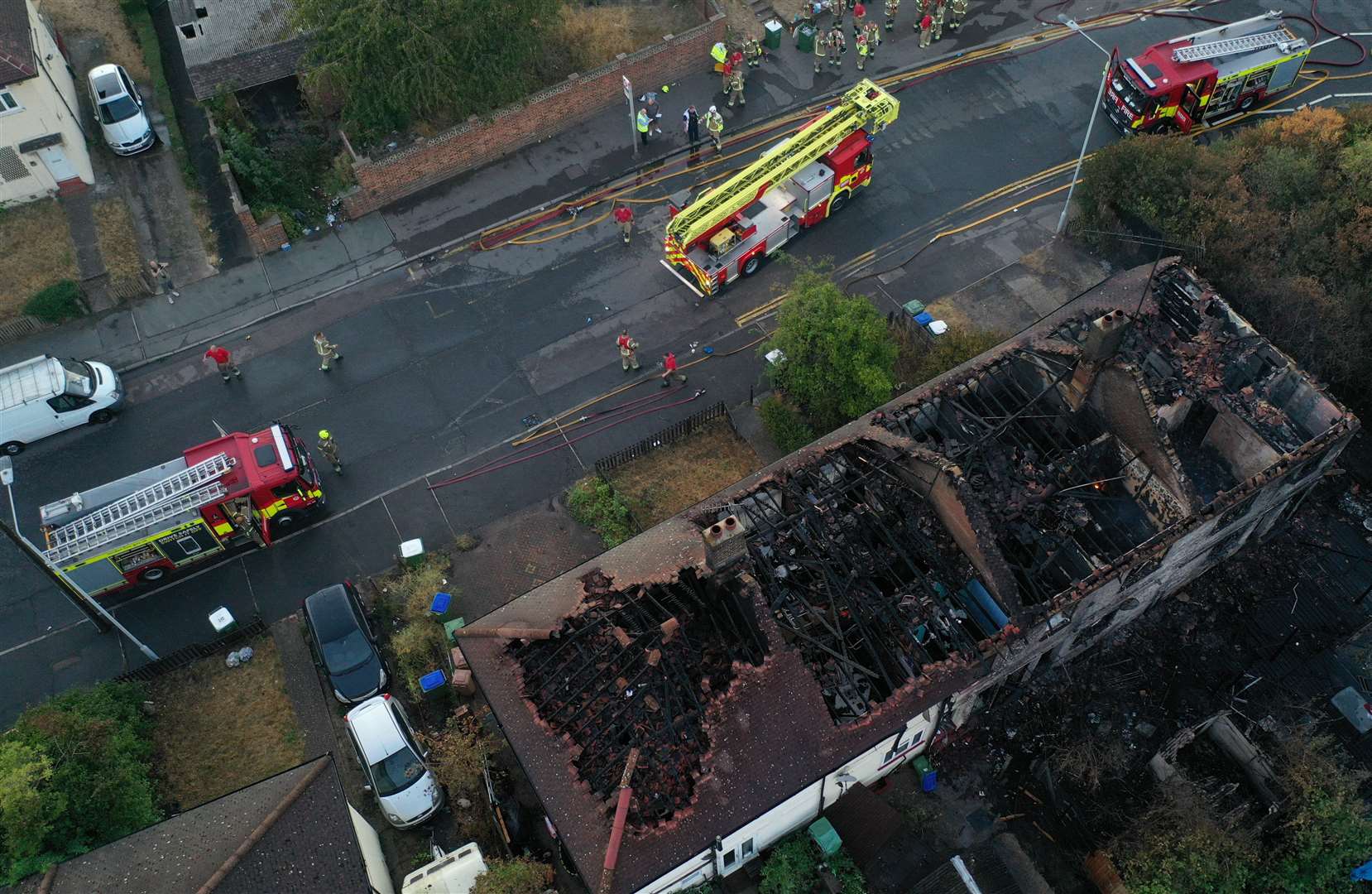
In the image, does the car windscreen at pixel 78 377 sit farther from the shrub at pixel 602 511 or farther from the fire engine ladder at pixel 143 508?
the shrub at pixel 602 511

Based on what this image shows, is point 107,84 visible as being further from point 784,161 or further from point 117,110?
point 784,161

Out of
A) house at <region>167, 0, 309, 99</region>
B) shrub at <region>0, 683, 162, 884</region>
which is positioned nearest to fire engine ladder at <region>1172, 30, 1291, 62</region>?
house at <region>167, 0, 309, 99</region>

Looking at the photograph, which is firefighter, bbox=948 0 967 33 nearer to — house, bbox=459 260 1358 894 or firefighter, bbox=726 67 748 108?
firefighter, bbox=726 67 748 108

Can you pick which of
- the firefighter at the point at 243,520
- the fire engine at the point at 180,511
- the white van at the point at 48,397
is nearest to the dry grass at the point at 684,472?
the fire engine at the point at 180,511

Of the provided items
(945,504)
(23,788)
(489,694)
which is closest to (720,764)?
(489,694)

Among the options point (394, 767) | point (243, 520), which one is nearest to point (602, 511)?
point (394, 767)

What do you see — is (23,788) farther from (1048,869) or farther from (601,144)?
(601,144)
